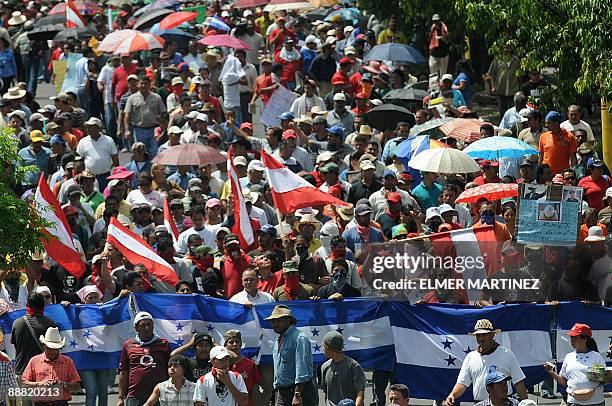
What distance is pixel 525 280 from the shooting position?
1617cm

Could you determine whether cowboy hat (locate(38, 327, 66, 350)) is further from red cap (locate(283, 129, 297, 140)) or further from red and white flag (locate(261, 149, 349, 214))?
red cap (locate(283, 129, 297, 140))

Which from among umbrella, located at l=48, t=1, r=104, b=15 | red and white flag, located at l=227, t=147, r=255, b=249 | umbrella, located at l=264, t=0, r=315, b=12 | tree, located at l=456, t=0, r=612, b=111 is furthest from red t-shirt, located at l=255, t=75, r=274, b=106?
umbrella, located at l=48, t=1, r=104, b=15

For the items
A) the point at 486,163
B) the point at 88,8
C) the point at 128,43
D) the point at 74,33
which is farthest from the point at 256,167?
the point at 88,8

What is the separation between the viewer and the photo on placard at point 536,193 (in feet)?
53.1

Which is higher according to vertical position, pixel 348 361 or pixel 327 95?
pixel 348 361

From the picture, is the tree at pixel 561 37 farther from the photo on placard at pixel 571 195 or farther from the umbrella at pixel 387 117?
the photo on placard at pixel 571 195

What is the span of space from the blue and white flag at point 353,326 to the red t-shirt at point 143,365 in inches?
47.2

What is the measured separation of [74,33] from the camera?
3325 centimetres

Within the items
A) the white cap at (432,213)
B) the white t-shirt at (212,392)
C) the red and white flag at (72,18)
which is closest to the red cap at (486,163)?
the white cap at (432,213)

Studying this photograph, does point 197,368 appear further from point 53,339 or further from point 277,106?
point 277,106

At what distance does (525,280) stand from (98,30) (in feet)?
74.4

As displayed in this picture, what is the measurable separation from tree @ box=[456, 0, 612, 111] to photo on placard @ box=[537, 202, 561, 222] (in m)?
4.47

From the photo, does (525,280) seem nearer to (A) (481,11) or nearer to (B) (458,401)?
(B) (458,401)

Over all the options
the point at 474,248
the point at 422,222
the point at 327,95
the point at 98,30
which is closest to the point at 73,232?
the point at 422,222
